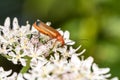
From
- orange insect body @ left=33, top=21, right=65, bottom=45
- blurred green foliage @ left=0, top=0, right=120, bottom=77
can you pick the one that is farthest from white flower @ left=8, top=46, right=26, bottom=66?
blurred green foliage @ left=0, top=0, right=120, bottom=77

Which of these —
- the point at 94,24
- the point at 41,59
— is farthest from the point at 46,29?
the point at 94,24

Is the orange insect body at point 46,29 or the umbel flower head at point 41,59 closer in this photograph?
the umbel flower head at point 41,59

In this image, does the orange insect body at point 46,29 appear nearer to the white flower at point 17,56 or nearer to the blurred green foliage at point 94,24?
the white flower at point 17,56

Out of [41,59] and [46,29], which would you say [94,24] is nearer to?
[46,29]

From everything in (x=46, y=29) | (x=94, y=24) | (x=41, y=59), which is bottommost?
(x=41, y=59)

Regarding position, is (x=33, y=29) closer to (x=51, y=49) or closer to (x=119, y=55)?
(x=51, y=49)

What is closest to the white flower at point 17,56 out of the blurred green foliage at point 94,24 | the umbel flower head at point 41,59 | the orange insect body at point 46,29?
the umbel flower head at point 41,59
